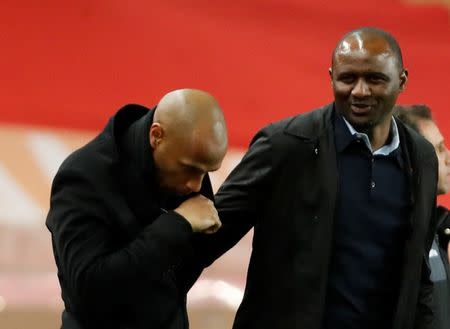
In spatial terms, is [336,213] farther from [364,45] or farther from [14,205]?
[14,205]

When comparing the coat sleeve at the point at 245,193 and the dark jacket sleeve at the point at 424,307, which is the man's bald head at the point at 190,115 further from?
the dark jacket sleeve at the point at 424,307

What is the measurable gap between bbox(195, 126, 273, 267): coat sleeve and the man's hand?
0.29 meters

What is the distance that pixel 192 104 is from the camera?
1.42 meters

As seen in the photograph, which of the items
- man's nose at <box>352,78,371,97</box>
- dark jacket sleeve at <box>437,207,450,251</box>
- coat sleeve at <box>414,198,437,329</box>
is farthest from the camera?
dark jacket sleeve at <box>437,207,450,251</box>

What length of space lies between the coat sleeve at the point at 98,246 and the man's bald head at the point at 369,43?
1.85ft

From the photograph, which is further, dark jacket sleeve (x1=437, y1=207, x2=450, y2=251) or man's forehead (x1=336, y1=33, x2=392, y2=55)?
dark jacket sleeve (x1=437, y1=207, x2=450, y2=251)

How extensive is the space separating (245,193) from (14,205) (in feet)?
3.12

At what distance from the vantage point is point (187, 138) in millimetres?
1401

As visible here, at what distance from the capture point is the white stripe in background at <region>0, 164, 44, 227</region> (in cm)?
248

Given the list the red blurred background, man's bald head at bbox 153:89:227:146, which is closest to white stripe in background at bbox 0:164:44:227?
the red blurred background

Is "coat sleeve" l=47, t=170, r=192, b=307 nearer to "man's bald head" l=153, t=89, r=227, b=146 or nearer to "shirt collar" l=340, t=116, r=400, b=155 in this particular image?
"man's bald head" l=153, t=89, r=227, b=146

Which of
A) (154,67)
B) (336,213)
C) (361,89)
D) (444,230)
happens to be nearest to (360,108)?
(361,89)

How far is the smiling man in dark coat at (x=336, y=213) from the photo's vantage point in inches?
68.8

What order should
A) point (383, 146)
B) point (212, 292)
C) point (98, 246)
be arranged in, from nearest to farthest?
point (98, 246)
point (383, 146)
point (212, 292)
